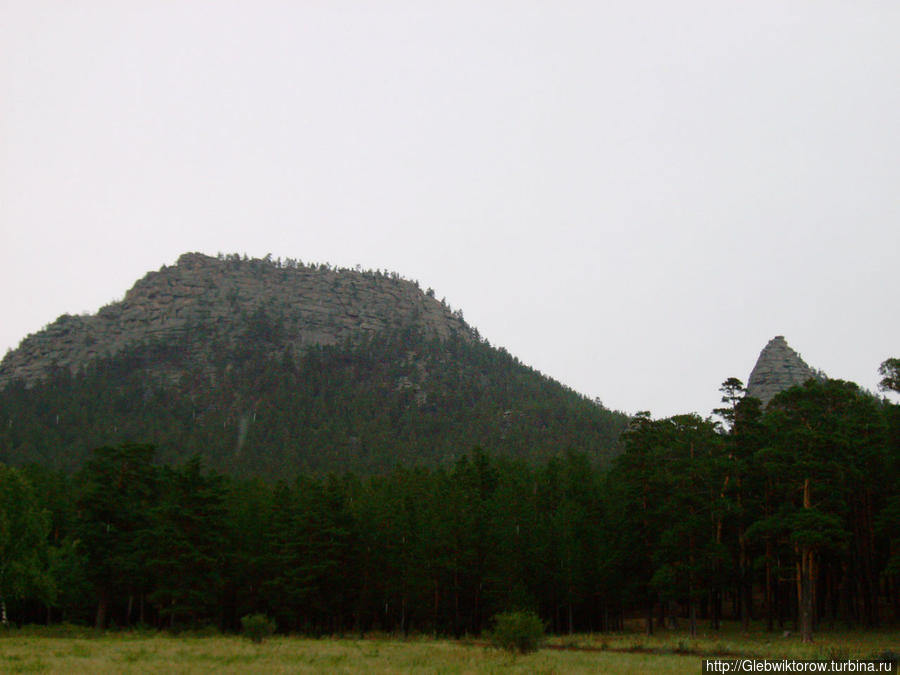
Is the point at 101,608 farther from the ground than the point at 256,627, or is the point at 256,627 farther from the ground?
the point at 256,627

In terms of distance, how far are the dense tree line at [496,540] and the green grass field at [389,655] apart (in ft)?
16.6

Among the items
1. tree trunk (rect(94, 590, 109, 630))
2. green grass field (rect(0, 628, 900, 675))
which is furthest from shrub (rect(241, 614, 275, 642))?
tree trunk (rect(94, 590, 109, 630))

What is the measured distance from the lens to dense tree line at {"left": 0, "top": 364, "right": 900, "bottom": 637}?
4966 cm

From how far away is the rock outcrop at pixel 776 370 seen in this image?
167500mm

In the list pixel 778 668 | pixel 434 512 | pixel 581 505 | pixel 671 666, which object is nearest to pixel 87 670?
pixel 671 666

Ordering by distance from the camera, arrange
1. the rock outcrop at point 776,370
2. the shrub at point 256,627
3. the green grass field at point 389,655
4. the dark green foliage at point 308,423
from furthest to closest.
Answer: the rock outcrop at point 776,370 → the dark green foliage at point 308,423 → the shrub at point 256,627 → the green grass field at point 389,655

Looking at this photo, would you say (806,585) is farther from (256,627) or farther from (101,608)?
(101,608)

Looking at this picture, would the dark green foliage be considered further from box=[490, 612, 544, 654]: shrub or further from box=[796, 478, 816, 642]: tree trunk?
box=[490, 612, 544, 654]: shrub

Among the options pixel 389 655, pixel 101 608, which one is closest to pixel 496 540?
pixel 389 655

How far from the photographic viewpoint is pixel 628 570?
56844 mm

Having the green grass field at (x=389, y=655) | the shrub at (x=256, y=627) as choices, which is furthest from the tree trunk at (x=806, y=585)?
the shrub at (x=256, y=627)

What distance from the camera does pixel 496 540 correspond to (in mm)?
56688

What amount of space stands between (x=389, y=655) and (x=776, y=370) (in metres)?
152

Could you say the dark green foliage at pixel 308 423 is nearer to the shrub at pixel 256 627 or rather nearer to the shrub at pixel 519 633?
the shrub at pixel 256 627
